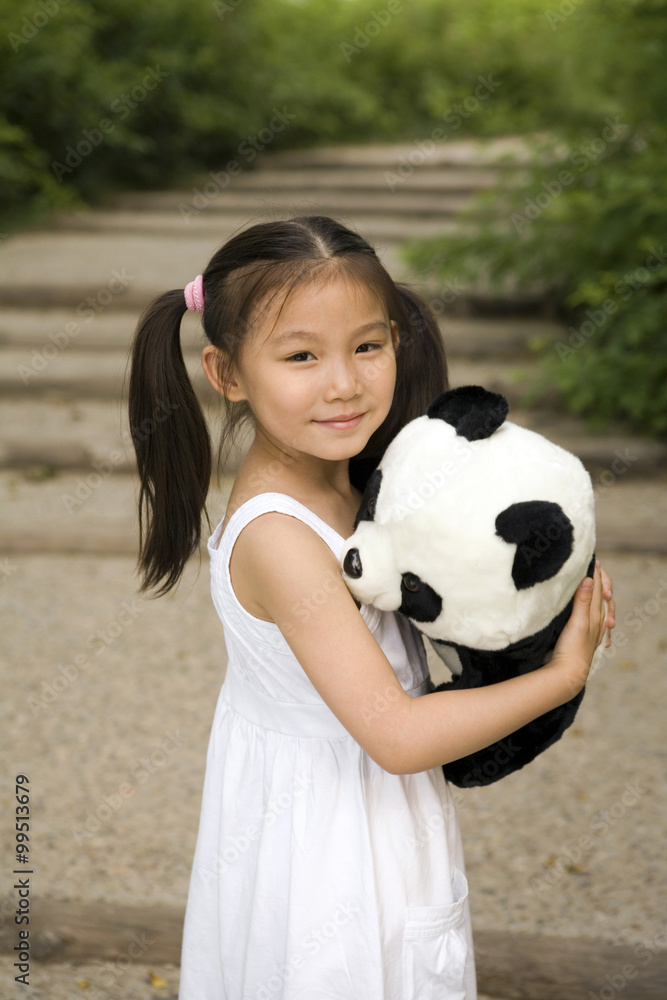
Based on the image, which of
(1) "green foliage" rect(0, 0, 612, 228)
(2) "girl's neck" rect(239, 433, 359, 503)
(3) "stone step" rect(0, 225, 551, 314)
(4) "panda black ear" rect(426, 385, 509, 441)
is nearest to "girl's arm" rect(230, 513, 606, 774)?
(2) "girl's neck" rect(239, 433, 359, 503)

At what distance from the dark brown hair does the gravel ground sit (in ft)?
3.94

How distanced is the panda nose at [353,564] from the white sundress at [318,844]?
5 cm

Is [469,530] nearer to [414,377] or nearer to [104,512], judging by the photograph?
[414,377]

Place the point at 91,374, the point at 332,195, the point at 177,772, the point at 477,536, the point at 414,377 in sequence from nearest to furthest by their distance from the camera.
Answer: the point at 477,536 → the point at 414,377 → the point at 177,772 → the point at 91,374 → the point at 332,195

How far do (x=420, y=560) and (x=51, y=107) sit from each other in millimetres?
7524

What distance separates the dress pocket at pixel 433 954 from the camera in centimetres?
132

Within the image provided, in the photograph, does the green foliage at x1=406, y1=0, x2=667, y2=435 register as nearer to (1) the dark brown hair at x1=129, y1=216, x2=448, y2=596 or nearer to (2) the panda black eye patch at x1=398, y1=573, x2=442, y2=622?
(1) the dark brown hair at x1=129, y1=216, x2=448, y2=596

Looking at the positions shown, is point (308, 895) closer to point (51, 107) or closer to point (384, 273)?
point (384, 273)

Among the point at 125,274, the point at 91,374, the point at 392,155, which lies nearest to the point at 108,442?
the point at 91,374

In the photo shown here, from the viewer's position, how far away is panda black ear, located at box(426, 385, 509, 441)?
46.5 inches

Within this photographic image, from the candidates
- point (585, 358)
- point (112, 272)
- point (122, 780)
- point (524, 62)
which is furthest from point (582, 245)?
point (524, 62)

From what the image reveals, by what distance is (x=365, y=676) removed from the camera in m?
1.14

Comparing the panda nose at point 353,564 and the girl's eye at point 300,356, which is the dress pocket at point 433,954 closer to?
the panda nose at point 353,564

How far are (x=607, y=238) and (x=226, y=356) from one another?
13.1 feet
